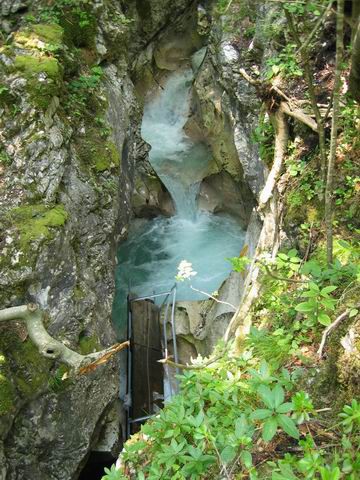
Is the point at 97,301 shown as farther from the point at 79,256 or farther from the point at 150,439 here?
the point at 150,439

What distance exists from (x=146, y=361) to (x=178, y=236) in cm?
453

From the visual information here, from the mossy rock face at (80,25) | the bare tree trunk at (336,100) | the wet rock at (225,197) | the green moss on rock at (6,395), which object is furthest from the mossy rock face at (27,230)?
the wet rock at (225,197)

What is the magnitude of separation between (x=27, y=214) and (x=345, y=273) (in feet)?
13.9

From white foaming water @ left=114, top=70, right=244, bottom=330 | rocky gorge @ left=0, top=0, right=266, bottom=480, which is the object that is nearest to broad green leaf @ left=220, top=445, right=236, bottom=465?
rocky gorge @ left=0, top=0, right=266, bottom=480

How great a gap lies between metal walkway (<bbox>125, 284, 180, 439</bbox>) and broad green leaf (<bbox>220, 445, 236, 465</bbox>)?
527 cm

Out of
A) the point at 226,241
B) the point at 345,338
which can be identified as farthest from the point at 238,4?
the point at 345,338

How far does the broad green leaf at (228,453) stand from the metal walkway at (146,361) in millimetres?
5274

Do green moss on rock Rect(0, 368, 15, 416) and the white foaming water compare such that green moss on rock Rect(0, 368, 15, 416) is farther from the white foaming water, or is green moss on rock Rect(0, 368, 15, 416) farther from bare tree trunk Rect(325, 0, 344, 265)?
the white foaming water

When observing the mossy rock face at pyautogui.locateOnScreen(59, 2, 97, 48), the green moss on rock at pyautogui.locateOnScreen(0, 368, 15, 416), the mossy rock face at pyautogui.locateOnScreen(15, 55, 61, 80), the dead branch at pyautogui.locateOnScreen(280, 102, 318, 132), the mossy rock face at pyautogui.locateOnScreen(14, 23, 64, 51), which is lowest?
the green moss on rock at pyautogui.locateOnScreen(0, 368, 15, 416)

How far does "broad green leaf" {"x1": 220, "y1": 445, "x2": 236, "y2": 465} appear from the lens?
6.64ft

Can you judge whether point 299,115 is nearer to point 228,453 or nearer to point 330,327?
point 330,327

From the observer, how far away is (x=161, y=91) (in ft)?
48.4

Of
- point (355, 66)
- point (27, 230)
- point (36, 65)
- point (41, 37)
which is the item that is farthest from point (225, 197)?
point (355, 66)

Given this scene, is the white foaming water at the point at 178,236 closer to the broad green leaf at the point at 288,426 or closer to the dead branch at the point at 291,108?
the dead branch at the point at 291,108
